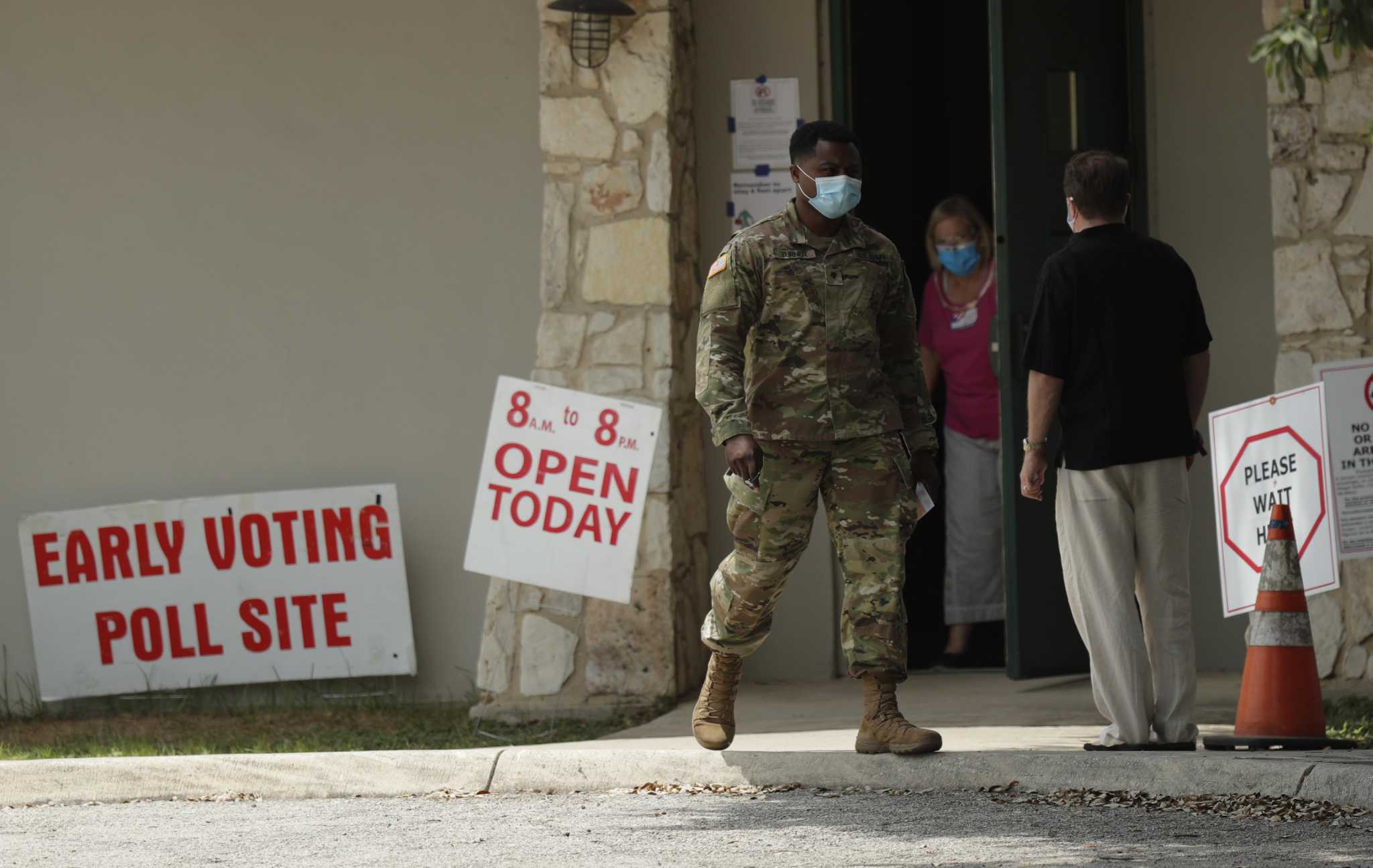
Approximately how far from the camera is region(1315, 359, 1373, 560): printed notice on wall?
23.4ft

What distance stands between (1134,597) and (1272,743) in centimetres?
59

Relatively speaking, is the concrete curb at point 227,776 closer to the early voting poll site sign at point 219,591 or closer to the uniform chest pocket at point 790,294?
the uniform chest pocket at point 790,294

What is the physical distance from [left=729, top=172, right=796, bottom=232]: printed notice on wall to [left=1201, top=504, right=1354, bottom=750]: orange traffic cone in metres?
3.03

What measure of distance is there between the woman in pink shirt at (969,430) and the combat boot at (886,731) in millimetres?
2803

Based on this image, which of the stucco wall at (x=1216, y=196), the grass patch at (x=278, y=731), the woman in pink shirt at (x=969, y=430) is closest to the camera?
the grass patch at (x=278, y=731)

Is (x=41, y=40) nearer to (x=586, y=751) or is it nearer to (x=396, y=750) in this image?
(x=396, y=750)

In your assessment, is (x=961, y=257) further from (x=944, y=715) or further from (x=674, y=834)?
(x=674, y=834)

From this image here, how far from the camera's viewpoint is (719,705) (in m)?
6.21

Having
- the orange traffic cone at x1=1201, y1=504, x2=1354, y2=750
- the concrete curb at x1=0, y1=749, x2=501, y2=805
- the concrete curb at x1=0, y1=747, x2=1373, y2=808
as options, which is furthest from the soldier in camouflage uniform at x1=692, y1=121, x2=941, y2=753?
the concrete curb at x1=0, y1=749, x2=501, y2=805

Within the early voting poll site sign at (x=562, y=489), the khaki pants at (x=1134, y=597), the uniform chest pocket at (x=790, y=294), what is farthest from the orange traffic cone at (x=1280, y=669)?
the early voting poll site sign at (x=562, y=489)

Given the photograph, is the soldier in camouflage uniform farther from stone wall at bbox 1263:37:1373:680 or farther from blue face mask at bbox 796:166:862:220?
stone wall at bbox 1263:37:1373:680

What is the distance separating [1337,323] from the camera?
748 centimetres

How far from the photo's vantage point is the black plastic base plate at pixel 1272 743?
5.87 metres

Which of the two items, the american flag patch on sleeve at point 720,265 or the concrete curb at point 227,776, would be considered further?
the concrete curb at point 227,776
